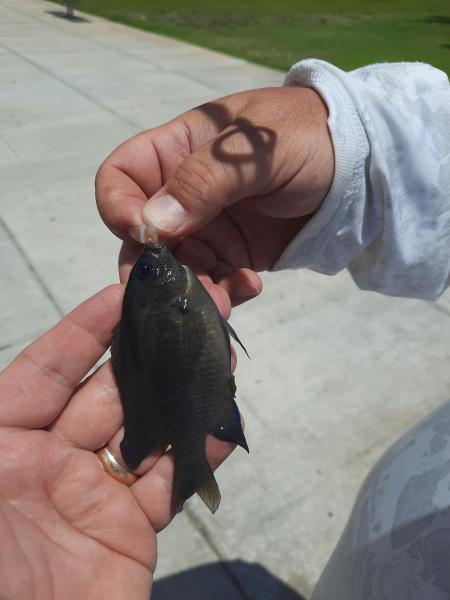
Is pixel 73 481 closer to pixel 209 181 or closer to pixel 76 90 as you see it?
pixel 209 181

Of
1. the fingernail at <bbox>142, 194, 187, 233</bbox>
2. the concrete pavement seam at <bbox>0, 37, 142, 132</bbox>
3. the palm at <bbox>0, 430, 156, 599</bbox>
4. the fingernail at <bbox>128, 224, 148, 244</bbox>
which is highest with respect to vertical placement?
the fingernail at <bbox>142, 194, 187, 233</bbox>

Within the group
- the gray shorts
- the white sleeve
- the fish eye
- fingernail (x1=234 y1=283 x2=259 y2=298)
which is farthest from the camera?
fingernail (x1=234 y1=283 x2=259 y2=298)

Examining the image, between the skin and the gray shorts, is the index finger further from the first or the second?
the gray shorts

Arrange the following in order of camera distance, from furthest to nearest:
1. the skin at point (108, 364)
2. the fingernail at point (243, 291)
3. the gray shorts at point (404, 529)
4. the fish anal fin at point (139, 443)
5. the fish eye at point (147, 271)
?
the fingernail at point (243, 291) → the fish anal fin at point (139, 443) → the fish eye at point (147, 271) → the skin at point (108, 364) → the gray shorts at point (404, 529)

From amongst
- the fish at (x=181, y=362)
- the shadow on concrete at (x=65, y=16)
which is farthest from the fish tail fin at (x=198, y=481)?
the shadow on concrete at (x=65, y=16)

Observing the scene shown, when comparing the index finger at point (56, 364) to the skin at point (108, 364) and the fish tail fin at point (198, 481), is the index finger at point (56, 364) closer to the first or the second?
the skin at point (108, 364)

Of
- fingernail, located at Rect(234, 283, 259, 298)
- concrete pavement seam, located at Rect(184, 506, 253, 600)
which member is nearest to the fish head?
fingernail, located at Rect(234, 283, 259, 298)
